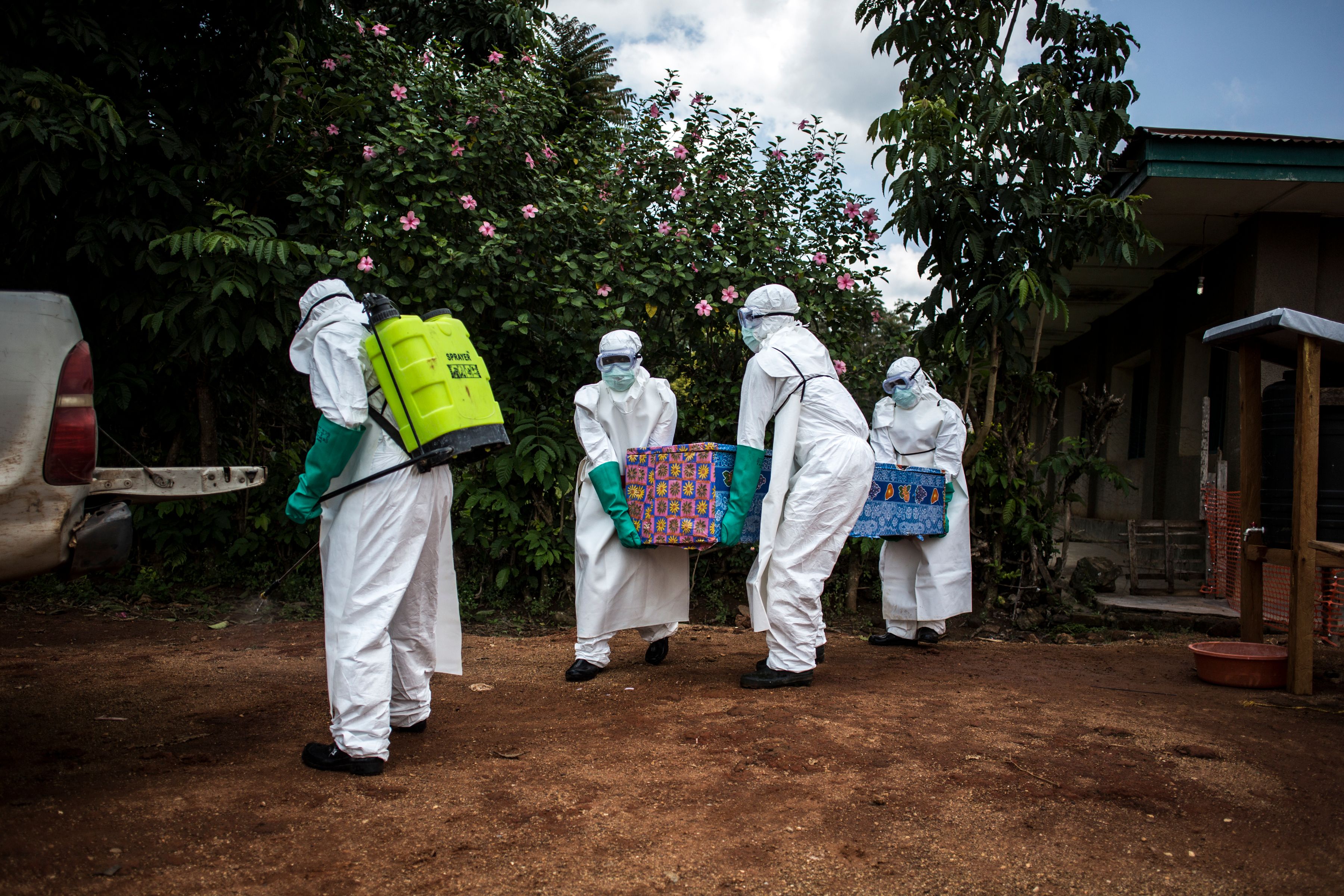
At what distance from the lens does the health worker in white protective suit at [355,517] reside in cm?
320

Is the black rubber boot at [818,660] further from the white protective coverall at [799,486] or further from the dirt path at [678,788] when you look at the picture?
the dirt path at [678,788]

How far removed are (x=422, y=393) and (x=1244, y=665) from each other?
4.16m

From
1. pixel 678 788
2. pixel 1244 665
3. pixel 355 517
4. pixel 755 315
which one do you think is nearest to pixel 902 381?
pixel 755 315

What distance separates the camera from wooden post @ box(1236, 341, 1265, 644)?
4.97 metres

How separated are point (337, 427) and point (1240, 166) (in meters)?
6.62

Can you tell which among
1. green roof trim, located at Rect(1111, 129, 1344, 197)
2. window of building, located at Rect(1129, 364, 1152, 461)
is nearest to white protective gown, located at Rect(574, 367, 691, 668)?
green roof trim, located at Rect(1111, 129, 1344, 197)

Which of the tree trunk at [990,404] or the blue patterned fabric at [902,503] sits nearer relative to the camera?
the blue patterned fabric at [902,503]

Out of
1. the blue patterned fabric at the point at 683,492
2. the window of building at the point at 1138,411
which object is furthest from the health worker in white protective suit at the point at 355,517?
the window of building at the point at 1138,411

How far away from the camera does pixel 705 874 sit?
8.16ft

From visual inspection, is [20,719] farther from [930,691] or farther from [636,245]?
[636,245]

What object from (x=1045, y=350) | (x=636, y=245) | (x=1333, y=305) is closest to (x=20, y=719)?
(x=636, y=245)

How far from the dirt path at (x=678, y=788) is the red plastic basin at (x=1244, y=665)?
0.35 feet

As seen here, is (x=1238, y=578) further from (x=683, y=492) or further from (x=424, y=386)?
(x=424, y=386)

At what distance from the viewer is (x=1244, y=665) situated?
4684 mm
